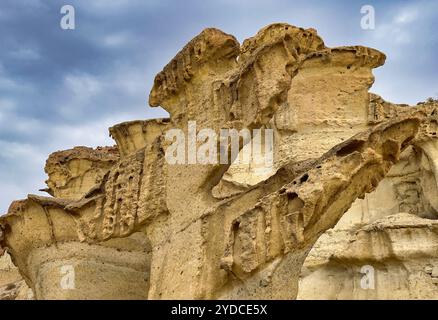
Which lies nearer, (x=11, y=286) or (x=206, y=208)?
(x=206, y=208)

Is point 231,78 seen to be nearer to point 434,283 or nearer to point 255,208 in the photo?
point 255,208

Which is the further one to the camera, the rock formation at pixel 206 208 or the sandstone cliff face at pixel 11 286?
the sandstone cliff face at pixel 11 286

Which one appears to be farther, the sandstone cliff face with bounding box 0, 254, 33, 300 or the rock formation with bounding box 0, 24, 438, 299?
the sandstone cliff face with bounding box 0, 254, 33, 300

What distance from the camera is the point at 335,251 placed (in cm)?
1227

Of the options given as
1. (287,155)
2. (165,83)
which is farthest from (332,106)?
(165,83)

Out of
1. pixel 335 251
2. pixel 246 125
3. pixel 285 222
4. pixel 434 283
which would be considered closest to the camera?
pixel 285 222

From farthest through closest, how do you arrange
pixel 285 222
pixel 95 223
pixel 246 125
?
pixel 95 223 < pixel 246 125 < pixel 285 222

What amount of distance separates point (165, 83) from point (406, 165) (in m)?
7.43

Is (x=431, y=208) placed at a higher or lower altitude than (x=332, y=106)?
lower

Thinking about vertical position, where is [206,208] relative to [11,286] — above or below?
above

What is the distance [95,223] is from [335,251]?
5.39 meters

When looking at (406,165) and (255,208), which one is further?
(406,165)

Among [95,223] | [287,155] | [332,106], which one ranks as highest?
[332,106]
